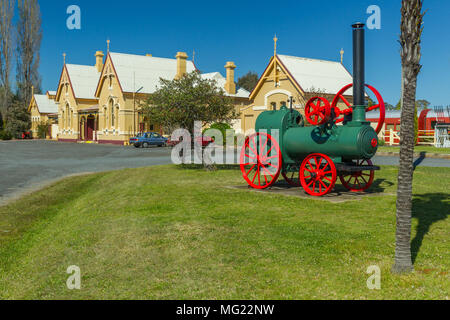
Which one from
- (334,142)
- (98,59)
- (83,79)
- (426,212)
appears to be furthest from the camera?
(98,59)

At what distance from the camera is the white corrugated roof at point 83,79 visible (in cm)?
5812

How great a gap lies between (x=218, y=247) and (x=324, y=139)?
16.4 ft

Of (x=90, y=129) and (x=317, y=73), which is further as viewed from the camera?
(x=90, y=129)

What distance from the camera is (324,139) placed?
35.2 feet

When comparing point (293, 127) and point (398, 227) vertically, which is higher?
point (293, 127)

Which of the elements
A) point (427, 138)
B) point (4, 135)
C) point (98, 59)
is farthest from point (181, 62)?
point (4, 135)

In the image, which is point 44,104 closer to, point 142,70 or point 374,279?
→ point 142,70

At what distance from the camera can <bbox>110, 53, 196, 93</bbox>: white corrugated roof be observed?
4725 cm

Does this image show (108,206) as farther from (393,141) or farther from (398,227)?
(393,141)

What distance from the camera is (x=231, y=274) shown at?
5.71 m

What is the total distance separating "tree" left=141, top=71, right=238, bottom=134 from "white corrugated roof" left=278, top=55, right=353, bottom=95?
17.1m
